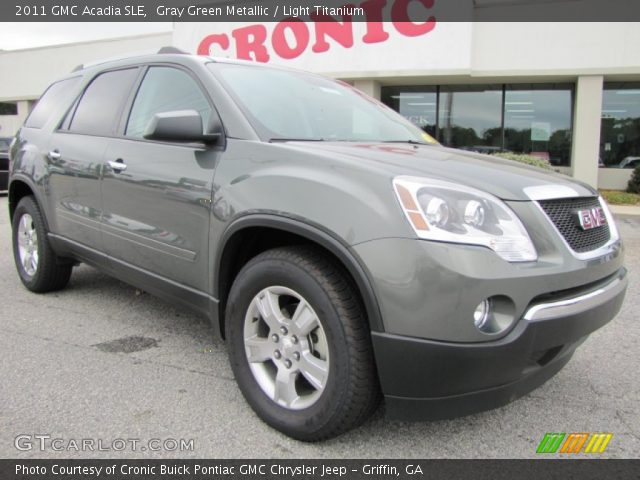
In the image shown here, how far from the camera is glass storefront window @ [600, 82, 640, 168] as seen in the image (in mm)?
14633

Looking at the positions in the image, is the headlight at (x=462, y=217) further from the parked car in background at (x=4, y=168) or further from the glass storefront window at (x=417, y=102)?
the glass storefront window at (x=417, y=102)

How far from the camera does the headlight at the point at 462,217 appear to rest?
79.7 inches

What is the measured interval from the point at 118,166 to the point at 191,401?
5.08 ft

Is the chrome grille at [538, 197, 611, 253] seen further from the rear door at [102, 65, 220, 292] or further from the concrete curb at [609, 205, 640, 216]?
the concrete curb at [609, 205, 640, 216]

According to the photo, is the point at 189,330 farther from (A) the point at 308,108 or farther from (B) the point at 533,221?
(B) the point at 533,221

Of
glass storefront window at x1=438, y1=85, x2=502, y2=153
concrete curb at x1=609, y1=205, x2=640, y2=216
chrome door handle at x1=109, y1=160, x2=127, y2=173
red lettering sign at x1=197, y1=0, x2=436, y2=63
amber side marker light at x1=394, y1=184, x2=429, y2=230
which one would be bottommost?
concrete curb at x1=609, y1=205, x2=640, y2=216

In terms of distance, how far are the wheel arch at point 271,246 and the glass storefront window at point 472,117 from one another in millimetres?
13843

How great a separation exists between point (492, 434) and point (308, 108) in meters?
2.02

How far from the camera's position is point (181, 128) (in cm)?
270

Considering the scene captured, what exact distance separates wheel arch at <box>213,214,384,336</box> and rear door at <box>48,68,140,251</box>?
1.36 meters

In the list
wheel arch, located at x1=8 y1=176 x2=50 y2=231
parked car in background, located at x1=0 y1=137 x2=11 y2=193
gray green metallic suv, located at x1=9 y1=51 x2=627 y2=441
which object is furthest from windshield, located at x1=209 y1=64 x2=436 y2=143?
parked car in background, located at x1=0 y1=137 x2=11 y2=193

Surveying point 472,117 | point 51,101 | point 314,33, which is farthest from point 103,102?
point 472,117

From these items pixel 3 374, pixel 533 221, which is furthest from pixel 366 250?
pixel 3 374

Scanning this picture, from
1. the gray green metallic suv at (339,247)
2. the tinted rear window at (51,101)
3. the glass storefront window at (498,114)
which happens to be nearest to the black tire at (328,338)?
the gray green metallic suv at (339,247)
